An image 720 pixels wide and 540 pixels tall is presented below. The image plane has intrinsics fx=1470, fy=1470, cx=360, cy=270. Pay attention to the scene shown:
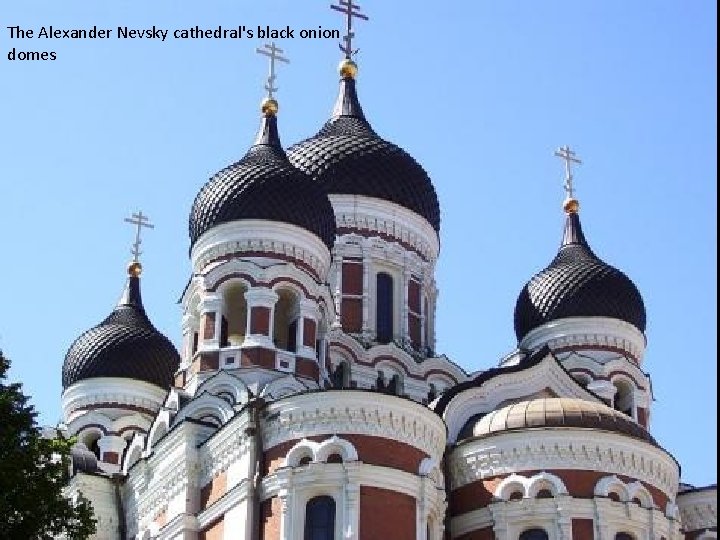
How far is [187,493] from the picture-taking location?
2152 centimetres

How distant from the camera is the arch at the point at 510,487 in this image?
20734mm

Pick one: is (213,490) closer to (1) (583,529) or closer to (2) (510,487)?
(2) (510,487)

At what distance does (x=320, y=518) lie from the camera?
64.7 feet

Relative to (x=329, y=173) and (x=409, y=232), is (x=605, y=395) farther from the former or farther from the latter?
(x=329, y=173)

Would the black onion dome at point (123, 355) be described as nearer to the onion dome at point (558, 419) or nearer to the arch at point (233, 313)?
the arch at point (233, 313)

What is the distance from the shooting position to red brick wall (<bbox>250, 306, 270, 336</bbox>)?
76.4 ft

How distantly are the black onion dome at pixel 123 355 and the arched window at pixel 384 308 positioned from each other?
4.74 m

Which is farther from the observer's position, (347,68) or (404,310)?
(347,68)

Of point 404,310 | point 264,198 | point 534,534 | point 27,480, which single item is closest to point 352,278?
point 404,310

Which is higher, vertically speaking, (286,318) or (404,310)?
(404,310)

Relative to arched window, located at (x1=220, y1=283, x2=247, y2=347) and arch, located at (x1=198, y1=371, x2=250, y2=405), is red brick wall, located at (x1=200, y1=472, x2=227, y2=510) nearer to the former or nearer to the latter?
arch, located at (x1=198, y1=371, x2=250, y2=405)

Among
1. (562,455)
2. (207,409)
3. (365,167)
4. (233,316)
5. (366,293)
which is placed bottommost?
(562,455)

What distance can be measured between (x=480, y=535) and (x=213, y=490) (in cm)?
389

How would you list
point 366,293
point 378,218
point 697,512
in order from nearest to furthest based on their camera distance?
point 697,512, point 366,293, point 378,218
